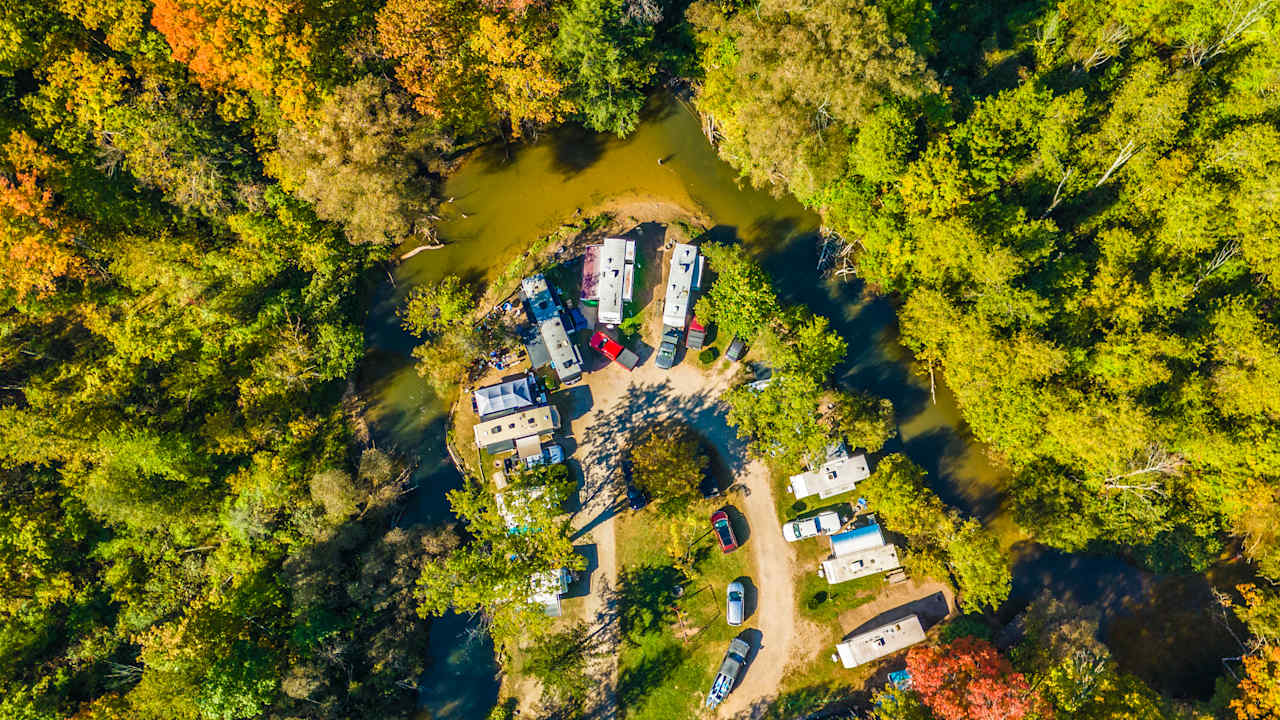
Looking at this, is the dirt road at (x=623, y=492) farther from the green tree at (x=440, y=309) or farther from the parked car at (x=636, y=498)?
the green tree at (x=440, y=309)

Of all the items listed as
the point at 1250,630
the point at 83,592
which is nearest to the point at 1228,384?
the point at 1250,630

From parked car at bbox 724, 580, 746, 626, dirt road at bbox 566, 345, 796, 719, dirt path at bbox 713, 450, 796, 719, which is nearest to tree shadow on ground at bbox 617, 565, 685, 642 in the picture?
dirt road at bbox 566, 345, 796, 719

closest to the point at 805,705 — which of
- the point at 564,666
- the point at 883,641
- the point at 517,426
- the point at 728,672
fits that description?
the point at 728,672

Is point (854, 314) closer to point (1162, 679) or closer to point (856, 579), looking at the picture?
point (856, 579)

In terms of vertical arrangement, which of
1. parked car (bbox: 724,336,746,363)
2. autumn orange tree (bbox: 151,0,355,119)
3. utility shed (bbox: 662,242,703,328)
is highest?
autumn orange tree (bbox: 151,0,355,119)

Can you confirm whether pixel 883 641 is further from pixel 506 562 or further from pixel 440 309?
pixel 440 309

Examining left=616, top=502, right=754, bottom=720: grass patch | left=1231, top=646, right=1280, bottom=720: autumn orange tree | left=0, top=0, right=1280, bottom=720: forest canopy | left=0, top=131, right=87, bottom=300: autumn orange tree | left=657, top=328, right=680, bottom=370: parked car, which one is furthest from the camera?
left=657, top=328, right=680, bottom=370: parked car

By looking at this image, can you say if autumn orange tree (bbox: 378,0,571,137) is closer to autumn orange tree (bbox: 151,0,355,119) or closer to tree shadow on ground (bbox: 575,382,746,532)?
autumn orange tree (bbox: 151,0,355,119)
